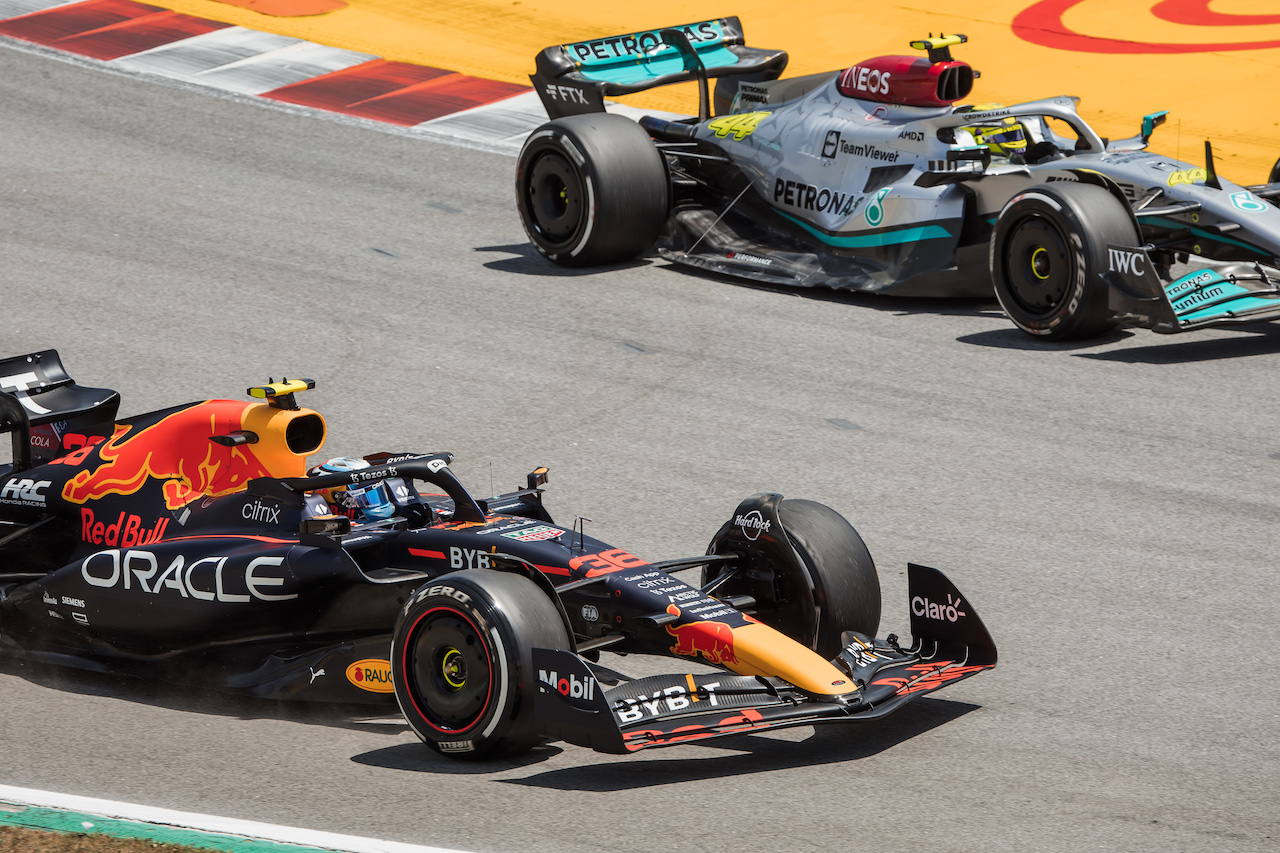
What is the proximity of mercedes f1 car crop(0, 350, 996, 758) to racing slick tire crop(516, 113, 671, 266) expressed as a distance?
6.89 metres

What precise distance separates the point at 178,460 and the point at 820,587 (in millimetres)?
2854

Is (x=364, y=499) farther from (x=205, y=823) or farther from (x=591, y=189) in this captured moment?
(x=591, y=189)

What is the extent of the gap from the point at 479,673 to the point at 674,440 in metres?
4.76

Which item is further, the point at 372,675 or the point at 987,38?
the point at 987,38

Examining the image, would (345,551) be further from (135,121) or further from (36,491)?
(135,121)

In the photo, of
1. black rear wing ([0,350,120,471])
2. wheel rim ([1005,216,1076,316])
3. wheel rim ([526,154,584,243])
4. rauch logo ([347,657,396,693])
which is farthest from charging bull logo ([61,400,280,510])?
wheel rim ([526,154,584,243])

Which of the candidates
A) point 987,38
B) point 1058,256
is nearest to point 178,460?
point 1058,256

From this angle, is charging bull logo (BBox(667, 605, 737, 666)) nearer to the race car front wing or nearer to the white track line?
the race car front wing

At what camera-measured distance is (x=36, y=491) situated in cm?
783

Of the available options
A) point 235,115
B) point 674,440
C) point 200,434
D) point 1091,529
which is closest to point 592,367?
point 674,440

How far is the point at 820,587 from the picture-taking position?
6891mm

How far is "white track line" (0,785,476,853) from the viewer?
5.25m

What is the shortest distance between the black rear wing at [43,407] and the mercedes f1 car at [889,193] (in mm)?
6501

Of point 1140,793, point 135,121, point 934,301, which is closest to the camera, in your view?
point 1140,793
